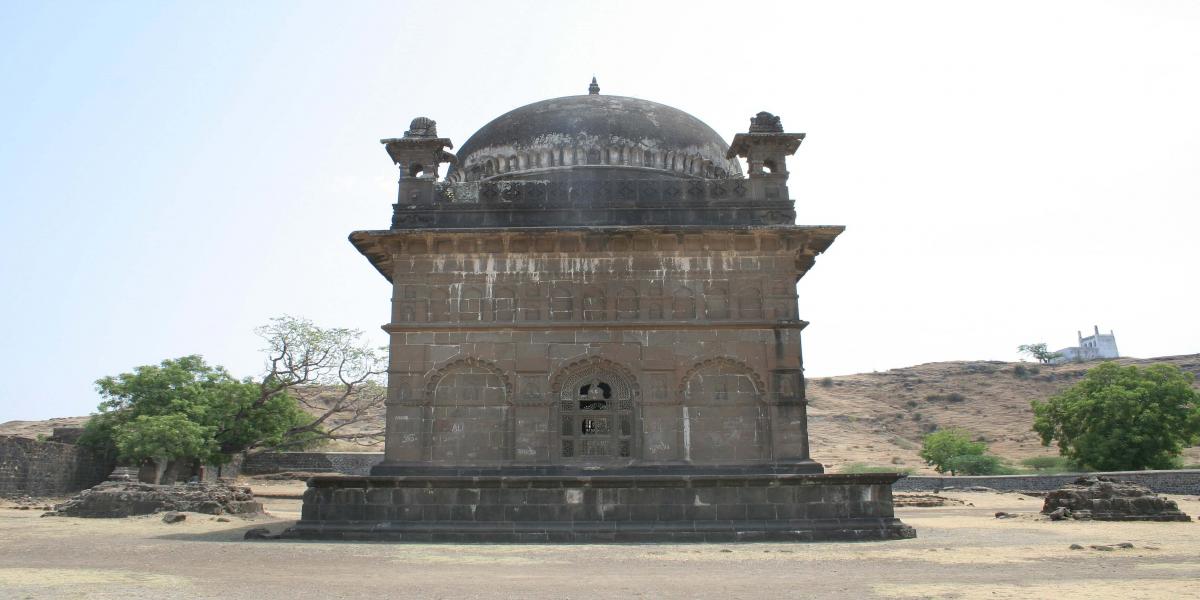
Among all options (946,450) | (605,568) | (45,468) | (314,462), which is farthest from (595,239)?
(946,450)

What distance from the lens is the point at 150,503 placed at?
19.2 m

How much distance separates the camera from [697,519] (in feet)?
44.8

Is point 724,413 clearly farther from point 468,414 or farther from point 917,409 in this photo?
point 917,409

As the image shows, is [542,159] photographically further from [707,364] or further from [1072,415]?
[1072,415]

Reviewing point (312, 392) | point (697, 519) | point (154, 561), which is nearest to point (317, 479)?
point (154, 561)

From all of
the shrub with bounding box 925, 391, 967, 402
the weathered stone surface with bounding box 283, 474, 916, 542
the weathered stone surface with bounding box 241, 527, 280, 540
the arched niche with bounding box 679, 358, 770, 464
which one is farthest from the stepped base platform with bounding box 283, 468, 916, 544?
the shrub with bounding box 925, 391, 967, 402

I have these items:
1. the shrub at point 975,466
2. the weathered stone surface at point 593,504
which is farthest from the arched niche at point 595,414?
the shrub at point 975,466

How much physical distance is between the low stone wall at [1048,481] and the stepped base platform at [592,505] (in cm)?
1477

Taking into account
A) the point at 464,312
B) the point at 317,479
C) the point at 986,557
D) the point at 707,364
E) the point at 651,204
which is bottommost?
the point at 986,557

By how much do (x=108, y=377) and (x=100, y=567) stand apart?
2407 centimetres

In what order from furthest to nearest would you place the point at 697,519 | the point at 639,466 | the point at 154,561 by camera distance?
the point at 639,466, the point at 697,519, the point at 154,561

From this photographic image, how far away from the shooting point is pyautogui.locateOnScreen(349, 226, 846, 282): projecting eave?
15.4 m

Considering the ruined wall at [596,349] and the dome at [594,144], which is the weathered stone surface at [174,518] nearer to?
the ruined wall at [596,349]

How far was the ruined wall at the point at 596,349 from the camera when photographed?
14.9m
